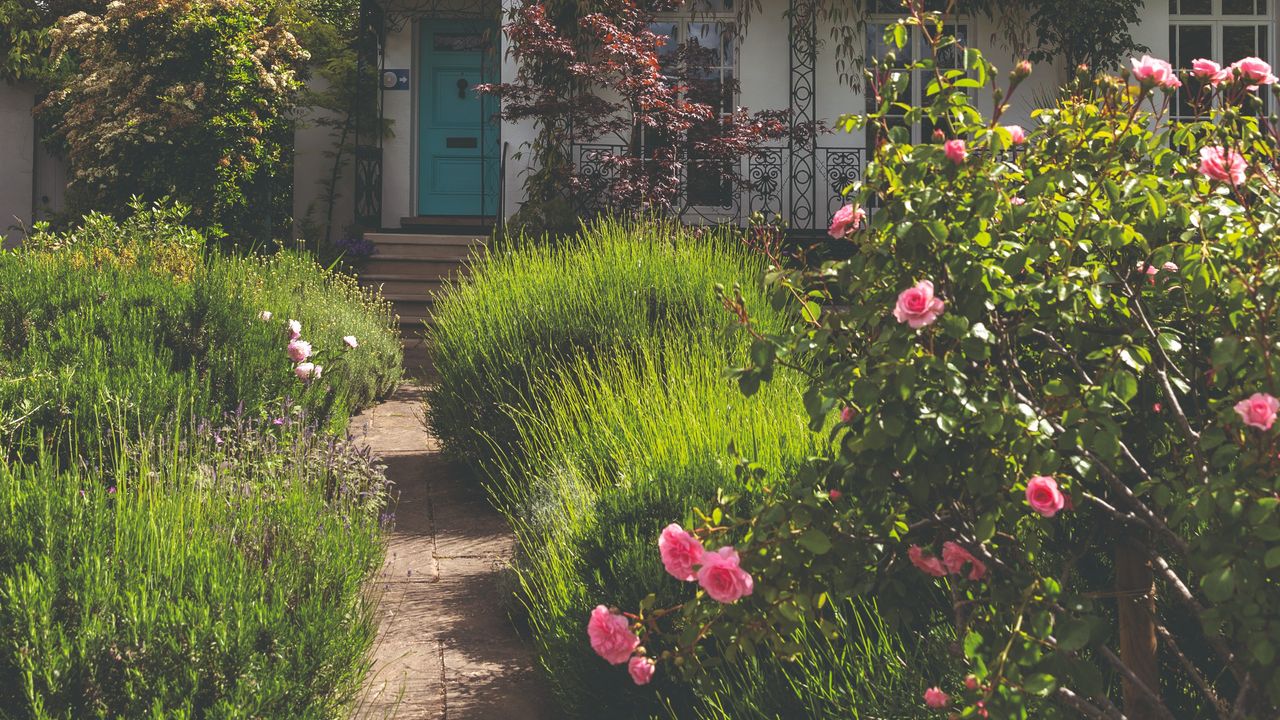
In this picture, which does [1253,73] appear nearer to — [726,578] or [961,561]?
[961,561]

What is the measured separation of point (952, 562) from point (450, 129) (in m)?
12.0

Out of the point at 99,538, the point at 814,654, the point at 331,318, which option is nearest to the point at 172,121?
the point at 331,318

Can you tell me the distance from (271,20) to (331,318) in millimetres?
7959

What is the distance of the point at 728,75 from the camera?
1215 centimetres

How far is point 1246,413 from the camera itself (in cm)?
163

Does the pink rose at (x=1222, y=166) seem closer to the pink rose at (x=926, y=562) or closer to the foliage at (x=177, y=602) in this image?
the pink rose at (x=926, y=562)

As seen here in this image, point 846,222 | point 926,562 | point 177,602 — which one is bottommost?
point 177,602

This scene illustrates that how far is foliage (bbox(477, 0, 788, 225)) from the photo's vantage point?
970 cm

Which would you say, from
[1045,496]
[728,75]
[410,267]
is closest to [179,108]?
[410,267]

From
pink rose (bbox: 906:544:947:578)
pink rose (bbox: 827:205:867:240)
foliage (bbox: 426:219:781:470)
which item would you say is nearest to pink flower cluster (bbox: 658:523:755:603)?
pink rose (bbox: 906:544:947:578)

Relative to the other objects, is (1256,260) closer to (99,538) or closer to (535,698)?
(535,698)

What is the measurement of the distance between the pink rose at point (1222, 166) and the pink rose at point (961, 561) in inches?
32.4

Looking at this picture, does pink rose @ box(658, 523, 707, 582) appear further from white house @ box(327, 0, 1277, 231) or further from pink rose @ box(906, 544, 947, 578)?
white house @ box(327, 0, 1277, 231)

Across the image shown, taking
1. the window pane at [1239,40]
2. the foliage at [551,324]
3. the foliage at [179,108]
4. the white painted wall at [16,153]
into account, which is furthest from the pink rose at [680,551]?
the white painted wall at [16,153]
